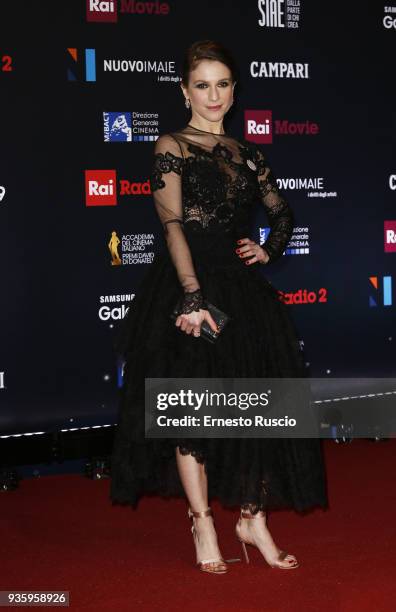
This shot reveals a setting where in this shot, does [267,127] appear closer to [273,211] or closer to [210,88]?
[273,211]

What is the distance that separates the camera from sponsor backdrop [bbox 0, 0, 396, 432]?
509 centimetres

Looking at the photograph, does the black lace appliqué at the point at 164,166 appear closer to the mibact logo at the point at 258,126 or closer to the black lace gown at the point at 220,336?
the black lace gown at the point at 220,336

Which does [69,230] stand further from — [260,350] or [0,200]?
[260,350]

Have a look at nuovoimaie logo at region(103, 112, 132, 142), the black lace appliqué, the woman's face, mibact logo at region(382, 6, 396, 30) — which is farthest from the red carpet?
mibact logo at region(382, 6, 396, 30)

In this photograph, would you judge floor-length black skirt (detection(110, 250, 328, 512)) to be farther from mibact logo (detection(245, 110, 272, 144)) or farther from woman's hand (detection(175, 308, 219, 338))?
mibact logo (detection(245, 110, 272, 144))

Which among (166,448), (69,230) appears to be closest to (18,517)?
(166,448)

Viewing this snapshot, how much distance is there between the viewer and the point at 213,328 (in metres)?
3.52

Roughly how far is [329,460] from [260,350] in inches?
82.1

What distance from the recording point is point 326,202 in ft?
19.5

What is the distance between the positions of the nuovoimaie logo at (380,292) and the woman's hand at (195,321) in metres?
2.77

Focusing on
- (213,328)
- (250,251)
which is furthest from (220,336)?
(250,251)

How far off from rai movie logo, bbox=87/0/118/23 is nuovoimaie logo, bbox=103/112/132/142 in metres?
0.48

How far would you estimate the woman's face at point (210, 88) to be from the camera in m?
3.58

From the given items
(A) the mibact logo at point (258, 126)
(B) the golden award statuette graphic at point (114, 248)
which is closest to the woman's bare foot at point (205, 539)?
(B) the golden award statuette graphic at point (114, 248)
